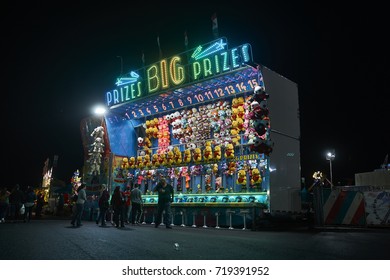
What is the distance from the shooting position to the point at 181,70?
17.7m

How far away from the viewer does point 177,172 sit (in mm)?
19094

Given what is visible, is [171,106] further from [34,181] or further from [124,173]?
[34,181]

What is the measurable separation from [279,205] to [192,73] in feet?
24.4

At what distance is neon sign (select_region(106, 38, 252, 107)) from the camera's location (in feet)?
51.3

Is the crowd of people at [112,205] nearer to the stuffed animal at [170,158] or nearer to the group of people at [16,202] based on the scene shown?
the group of people at [16,202]

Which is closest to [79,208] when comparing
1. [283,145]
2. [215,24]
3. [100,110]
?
[100,110]

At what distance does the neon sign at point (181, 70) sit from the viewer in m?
15.6

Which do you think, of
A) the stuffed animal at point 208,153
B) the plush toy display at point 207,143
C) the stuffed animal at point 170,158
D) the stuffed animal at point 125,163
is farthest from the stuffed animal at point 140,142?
the stuffed animal at point 208,153

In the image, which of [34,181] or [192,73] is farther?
[34,181]

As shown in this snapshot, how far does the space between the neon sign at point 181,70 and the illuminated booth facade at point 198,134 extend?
0.04m

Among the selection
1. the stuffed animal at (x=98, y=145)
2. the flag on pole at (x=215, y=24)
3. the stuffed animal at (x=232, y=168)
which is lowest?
the stuffed animal at (x=232, y=168)

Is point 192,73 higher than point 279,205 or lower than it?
higher

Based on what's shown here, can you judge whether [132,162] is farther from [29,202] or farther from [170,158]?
[29,202]

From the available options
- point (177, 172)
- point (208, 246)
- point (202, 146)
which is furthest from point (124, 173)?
point (208, 246)
